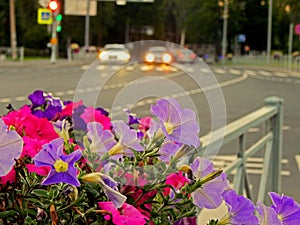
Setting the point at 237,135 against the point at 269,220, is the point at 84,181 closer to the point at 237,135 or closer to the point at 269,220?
the point at 269,220

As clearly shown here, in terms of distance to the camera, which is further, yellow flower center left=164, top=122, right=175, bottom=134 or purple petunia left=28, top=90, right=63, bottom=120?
purple petunia left=28, top=90, right=63, bottom=120

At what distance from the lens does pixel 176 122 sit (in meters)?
1.55

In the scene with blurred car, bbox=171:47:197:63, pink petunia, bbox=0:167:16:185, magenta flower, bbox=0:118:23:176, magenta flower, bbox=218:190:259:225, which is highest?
blurred car, bbox=171:47:197:63

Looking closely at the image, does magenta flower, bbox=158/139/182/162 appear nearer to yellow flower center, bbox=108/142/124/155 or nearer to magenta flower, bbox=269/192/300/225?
yellow flower center, bbox=108/142/124/155

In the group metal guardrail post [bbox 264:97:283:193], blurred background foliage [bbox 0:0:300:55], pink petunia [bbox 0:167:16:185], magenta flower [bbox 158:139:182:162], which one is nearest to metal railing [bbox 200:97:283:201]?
metal guardrail post [bbox 264:97:283:193]

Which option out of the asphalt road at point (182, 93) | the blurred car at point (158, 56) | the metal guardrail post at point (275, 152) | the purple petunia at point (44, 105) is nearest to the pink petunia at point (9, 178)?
the asphalt road at point (182, 93)

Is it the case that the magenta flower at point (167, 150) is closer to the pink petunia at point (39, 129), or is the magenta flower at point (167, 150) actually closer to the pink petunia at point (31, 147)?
the pink petunia at point (31, 147)

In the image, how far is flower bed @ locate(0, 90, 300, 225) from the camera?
1343 millimetres

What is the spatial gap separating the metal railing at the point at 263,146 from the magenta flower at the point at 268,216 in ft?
7.75

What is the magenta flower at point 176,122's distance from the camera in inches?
60.3

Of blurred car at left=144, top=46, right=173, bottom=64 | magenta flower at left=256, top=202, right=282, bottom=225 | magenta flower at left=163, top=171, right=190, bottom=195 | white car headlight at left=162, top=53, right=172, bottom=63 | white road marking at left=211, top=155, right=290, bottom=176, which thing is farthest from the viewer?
white road marking at left=211, top=155, right=290, bottom=176

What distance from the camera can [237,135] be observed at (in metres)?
4.18

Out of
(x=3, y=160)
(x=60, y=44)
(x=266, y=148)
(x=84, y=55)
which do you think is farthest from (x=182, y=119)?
(x=60, y=44)

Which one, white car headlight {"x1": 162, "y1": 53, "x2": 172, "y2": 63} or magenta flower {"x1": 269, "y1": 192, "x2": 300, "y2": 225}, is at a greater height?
white car headlight {"x1": 162, "y1": 53, "x2": 172, "y2": 63}
